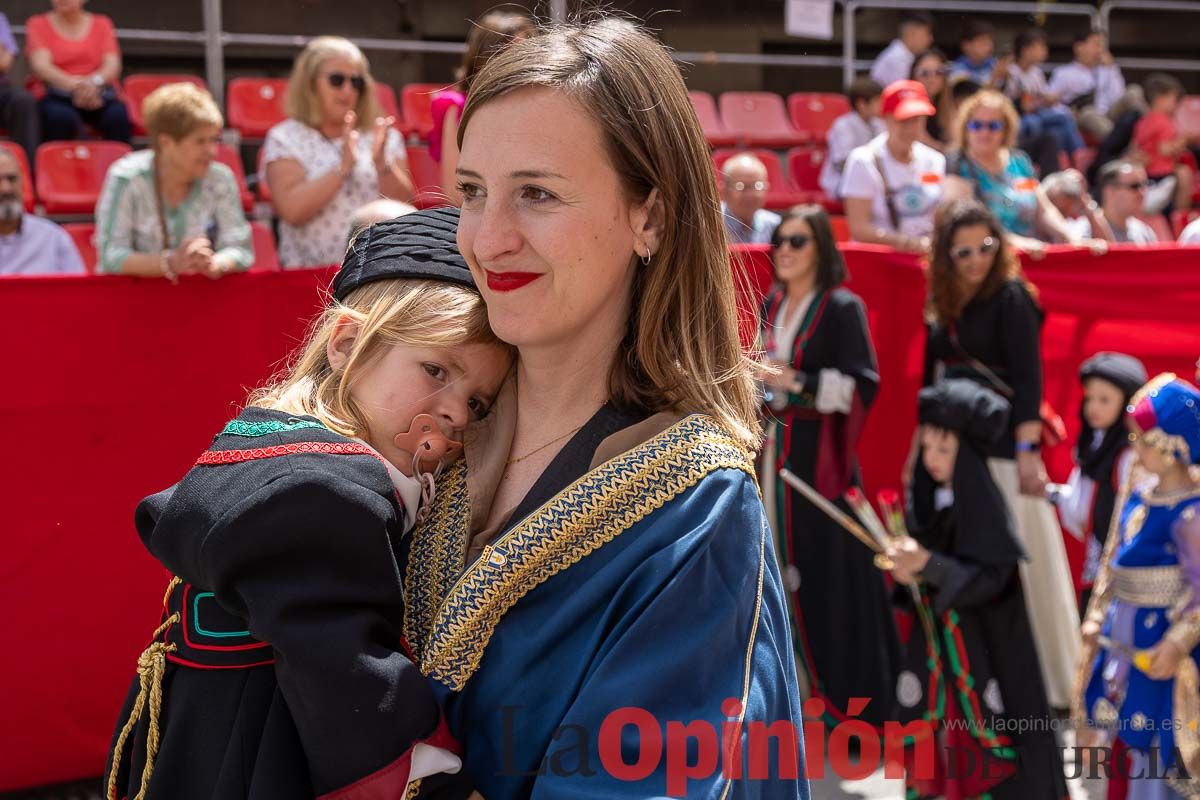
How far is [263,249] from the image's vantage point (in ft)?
20.9

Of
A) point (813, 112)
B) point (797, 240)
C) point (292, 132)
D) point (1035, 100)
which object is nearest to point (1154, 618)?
point (797, 240)

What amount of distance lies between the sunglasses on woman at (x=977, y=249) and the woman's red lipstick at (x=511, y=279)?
3895 mm

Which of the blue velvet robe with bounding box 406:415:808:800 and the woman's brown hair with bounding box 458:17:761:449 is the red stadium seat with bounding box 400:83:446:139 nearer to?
the woman's brown hair with bounding box 458:17:761:449

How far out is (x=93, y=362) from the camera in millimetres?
4020

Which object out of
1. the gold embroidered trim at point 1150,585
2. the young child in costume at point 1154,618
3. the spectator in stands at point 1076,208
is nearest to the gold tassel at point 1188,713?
the young child in costume at point 1154,618

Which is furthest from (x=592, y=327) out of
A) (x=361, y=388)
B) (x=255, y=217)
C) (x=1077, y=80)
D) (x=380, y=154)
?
(x=1077, y=80)

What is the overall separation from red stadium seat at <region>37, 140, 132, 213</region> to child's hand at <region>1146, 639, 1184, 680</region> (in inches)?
228

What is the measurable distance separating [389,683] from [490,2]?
9.75m

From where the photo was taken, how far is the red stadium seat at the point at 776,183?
9242 mm

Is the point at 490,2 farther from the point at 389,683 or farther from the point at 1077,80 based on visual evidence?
the point at 389,683

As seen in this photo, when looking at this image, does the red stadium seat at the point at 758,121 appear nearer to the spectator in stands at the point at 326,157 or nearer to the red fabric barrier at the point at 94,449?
the spectator in stands at the point at 326,157

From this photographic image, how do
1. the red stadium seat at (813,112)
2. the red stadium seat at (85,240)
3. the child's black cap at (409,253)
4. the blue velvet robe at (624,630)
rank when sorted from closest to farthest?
the blue velvet robe at (624,630), the child's black cap at (409,253), the red stadium seat at (85,240), the red stadium seat at (813,112)

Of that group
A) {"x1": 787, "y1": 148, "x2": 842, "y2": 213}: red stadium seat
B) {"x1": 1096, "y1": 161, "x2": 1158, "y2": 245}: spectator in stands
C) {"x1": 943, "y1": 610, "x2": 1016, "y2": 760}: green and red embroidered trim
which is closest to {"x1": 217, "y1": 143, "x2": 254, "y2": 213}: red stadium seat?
{"x1": 787, "y1": 148, "x2": 842, "y2": 213}: red stadium seat

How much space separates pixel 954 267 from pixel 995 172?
1747 mm
